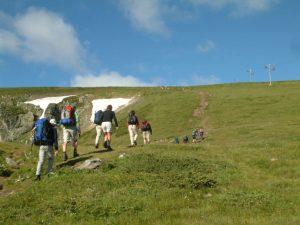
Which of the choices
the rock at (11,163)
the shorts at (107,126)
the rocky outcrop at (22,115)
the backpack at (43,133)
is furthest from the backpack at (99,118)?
the rocky outcrop at (22,115)

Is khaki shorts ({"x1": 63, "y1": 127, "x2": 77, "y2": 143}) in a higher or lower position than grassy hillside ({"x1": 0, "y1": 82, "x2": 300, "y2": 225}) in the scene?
higher

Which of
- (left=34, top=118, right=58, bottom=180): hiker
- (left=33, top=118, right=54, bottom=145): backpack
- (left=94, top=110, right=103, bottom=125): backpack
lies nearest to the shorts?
(left=94, top=110, right=103, bottom=125): backpack

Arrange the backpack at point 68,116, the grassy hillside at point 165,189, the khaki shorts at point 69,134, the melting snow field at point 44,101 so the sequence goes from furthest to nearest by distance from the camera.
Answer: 1. the melting snow field at point 44,101
2. the khaki shorts at point 69,134
3. the backpack at point 68,116
4. the grassy hillside at point 165,189

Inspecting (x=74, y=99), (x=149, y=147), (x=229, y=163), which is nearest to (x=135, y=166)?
(x=229, y=163)

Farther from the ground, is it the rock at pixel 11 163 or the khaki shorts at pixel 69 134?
the khaki shorts at pixel 69 134

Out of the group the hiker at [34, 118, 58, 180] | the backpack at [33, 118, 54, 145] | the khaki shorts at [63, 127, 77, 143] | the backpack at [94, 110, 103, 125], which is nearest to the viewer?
the hiker at [34, 118, 58, 180]

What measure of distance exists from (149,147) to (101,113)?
13.1 feet

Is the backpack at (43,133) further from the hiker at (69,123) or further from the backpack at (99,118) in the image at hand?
the backpack at (99,118)

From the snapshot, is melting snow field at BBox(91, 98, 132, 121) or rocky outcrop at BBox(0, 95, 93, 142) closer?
rocky outcrop at BBox(0, 95, 93, 142)

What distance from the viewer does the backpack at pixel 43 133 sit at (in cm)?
2186

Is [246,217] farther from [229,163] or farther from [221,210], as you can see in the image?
[229,163]

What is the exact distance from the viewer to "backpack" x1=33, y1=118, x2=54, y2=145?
2186 centimetres

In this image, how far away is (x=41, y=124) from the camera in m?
22.1

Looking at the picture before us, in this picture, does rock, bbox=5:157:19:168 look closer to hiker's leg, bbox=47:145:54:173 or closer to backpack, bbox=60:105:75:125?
backpack, bbox=60:105:75:125
